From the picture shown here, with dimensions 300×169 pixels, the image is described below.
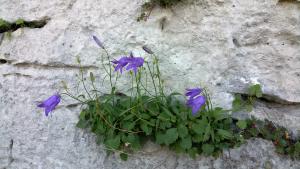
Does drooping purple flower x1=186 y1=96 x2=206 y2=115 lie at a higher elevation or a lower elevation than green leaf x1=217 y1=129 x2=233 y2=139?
higher

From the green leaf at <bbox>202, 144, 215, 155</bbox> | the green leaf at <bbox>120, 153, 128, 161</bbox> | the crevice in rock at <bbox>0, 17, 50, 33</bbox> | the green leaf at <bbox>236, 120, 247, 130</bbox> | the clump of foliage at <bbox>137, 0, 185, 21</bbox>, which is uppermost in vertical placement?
the clump of foliage at <bbox>137, 0, 185, 21</bbox>

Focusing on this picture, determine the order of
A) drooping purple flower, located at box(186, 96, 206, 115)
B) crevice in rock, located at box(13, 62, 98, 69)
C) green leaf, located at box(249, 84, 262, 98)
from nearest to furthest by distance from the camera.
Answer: drooping purple flower, located at box(186, 96, 206, 115) < green leaf, located at box(249, 84, 262, 98) < crevice in rock, located at box(13, 62, 98, 69)

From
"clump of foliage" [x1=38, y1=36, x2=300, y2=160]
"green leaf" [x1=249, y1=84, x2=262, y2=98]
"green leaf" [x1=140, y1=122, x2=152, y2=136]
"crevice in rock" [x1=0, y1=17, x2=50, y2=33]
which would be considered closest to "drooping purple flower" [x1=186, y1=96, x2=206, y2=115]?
"clump of foliage" [x1=38, y1=36, x2=300, y2=160]

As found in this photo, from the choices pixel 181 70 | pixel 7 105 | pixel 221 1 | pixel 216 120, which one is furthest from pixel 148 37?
pixel 7 105

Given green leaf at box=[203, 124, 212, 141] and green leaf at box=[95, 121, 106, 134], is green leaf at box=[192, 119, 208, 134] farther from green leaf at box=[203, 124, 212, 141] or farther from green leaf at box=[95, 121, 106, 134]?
green leaf at box=[95, 121, 106, 134]

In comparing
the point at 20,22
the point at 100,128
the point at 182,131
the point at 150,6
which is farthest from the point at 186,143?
the point at 20,22

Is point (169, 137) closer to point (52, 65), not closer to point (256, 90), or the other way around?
point (256, 90)
